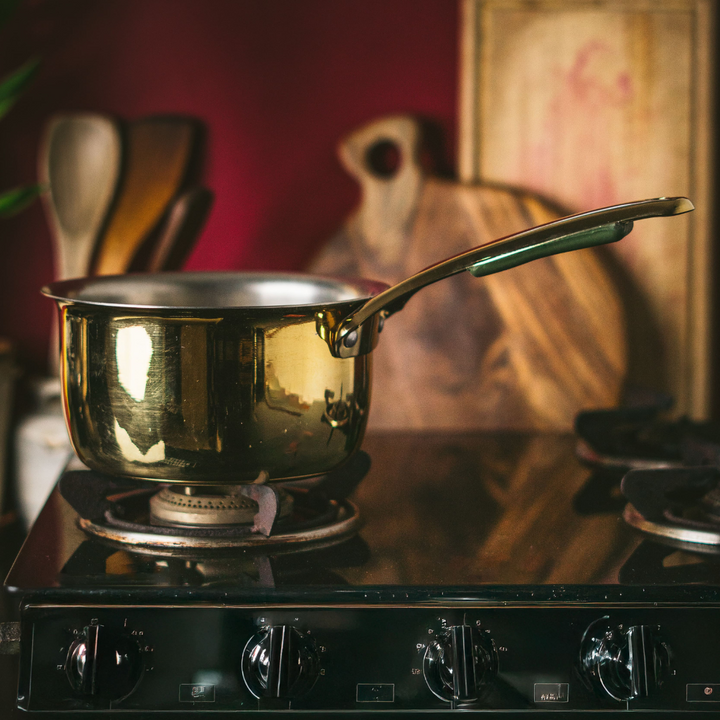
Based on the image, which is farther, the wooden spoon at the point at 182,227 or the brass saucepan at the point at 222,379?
the wooden spoon at the point at 182,227

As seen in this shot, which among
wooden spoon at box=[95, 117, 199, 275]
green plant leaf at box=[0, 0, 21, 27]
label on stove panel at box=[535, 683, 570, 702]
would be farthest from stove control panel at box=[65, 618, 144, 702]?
green plant leaf at box=[0, 0, 21, 27]

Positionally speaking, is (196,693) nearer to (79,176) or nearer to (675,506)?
(675,506)

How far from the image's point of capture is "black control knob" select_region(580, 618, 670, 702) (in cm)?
58

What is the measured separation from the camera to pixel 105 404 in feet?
2.16

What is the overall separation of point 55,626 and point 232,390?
20 centimetres

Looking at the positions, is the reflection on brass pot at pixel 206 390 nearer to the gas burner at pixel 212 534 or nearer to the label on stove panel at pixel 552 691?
the gas burner at pixel 212 534

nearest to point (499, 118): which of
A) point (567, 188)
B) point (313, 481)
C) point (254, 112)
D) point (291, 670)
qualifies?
point (567, 188)

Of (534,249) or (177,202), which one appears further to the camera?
(177,202)

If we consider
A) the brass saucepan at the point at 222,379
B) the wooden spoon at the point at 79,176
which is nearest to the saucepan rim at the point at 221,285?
the brass saucepan at the point at 222,379

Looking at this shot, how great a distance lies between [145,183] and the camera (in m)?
1.20

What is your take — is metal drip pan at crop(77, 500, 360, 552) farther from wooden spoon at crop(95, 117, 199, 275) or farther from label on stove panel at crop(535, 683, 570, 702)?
wooden spoon at crop(95, 117, 199, 275)

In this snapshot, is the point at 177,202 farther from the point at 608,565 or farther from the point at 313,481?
the point at 608,565

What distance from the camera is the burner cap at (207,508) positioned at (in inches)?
27.9

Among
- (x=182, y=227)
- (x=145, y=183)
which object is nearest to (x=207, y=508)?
(x=182, y=227)
